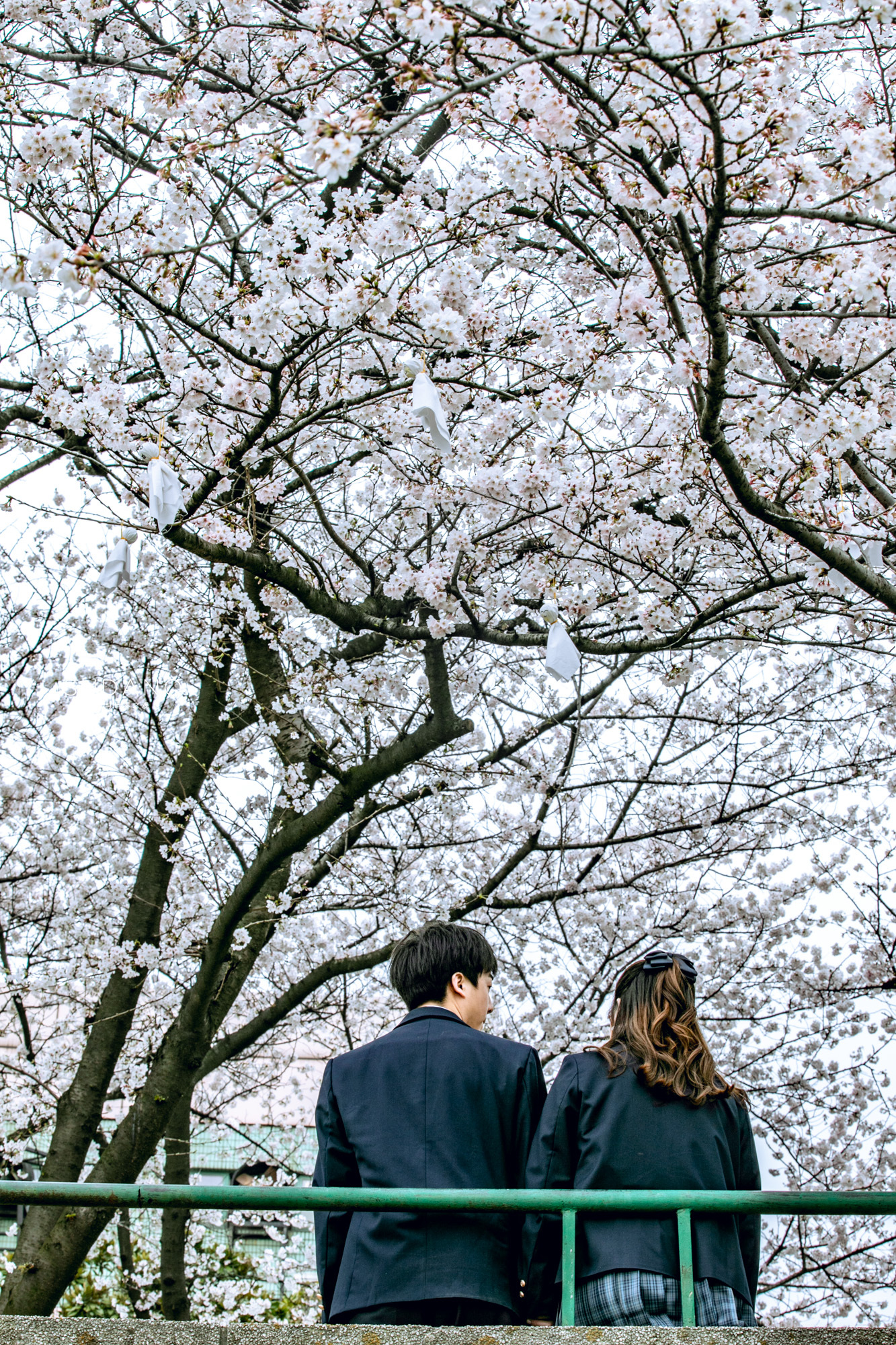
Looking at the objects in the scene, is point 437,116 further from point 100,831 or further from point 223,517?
point 100,831

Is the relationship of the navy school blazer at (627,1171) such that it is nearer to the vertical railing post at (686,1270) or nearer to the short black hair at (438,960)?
the vertical railing post at (686,1270)

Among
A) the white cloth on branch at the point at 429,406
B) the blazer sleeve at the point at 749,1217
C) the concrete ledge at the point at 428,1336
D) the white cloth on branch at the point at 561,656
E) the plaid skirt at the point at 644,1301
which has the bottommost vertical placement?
the concrete ledge at the point at 428,1336

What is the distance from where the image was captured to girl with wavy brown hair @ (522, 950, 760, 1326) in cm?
205

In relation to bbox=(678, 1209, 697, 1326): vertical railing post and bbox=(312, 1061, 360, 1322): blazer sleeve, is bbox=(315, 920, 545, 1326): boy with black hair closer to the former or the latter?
bbox=(312, 1061, 360, 1322): blazer sleeve

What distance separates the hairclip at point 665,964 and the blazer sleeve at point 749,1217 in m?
0.29

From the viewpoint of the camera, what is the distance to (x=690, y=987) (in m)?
2.33

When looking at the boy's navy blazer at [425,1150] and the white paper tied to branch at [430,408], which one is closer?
the boy's navy blazer at [425,1150]

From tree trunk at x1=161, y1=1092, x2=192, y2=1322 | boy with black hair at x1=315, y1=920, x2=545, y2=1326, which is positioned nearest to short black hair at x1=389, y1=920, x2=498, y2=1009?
boy with black hair at x1=315, y1=920, x2=545, y2=1326

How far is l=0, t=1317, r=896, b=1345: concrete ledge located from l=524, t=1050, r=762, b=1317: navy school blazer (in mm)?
119

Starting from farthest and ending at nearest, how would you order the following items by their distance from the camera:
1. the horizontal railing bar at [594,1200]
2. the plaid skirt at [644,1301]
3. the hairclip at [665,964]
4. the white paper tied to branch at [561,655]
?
the white paper tied to branch at [561,655]
the hairclip at [665,964]
the plaid skirt at [644,1301]
the horizontal railing bar at [594,1200]

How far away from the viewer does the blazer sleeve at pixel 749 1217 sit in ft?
7.13

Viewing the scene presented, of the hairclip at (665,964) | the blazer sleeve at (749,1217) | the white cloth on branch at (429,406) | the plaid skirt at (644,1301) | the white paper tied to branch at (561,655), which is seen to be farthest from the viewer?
the white paper tied to branch at (561,655)

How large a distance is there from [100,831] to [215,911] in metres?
1.15

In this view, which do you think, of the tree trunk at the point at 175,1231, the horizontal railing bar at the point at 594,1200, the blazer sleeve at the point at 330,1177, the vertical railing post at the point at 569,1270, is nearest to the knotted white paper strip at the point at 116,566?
the blazer sleeve at the point at 330,1177
